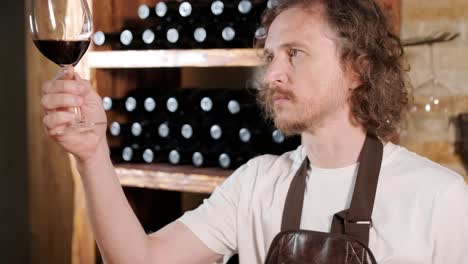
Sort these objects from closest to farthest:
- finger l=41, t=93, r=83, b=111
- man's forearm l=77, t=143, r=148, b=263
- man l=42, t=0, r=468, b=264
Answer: finger l=41, t=93, r=83, b=111
man's forearm l=77, t=143, r=148, b=263
man l=42, t=0, r=468, b=264

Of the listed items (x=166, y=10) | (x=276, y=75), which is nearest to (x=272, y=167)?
(x=276, y=75)

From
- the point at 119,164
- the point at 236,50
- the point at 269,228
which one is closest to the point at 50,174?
the point at 119,164

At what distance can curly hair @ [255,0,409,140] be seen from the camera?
1.55m

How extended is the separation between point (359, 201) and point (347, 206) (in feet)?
0.17

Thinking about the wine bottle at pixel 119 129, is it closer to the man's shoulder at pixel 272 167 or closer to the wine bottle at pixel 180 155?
the wine bottle at pixel 180 155

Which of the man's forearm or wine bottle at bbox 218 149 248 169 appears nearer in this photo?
the man's forearm

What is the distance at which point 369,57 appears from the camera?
1.62 meters

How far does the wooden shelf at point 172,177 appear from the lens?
84.2 inches

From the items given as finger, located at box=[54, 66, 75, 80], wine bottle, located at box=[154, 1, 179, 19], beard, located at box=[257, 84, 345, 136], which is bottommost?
beard, located at box=[257, 84, 345, 136]

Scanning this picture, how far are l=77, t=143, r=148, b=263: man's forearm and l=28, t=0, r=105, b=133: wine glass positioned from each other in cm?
19

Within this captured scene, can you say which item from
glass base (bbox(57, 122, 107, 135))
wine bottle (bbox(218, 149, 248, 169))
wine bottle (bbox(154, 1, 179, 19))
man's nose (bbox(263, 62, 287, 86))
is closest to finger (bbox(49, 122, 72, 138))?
glass base (bbox(57, 122, 107, 135))

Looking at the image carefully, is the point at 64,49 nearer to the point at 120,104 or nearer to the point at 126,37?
the point at 126,37

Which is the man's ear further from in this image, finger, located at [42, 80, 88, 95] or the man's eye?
finger, located at [42, 80, 88, 95]

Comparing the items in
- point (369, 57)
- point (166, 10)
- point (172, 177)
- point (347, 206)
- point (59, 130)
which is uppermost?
point (166, 10)
